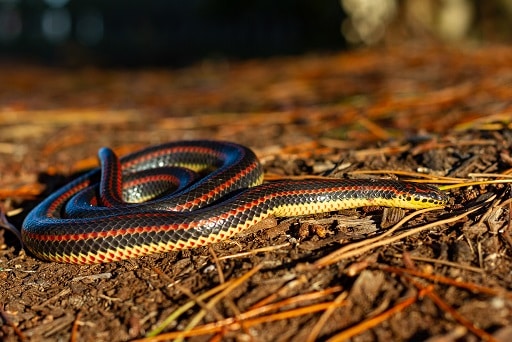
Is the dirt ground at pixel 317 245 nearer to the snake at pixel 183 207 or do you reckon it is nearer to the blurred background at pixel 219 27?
the snake at pixel 183 207

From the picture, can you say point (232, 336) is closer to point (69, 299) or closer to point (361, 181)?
point (69, 299)

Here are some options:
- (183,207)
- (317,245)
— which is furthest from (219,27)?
(317,245)

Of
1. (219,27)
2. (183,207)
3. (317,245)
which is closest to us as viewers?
(317,245)

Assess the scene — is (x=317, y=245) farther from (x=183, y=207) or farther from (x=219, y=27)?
(x=219, y=27)

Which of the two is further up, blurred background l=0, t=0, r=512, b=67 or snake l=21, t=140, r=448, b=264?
blurred background l=0, t=0, r=512, b=67

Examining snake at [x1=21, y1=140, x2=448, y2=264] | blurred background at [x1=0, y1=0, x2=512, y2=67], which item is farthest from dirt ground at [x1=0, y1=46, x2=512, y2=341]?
blurred background at [x1=0, y1=0, x2=512, y2=67]

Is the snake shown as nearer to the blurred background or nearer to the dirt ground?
the dirt ground
